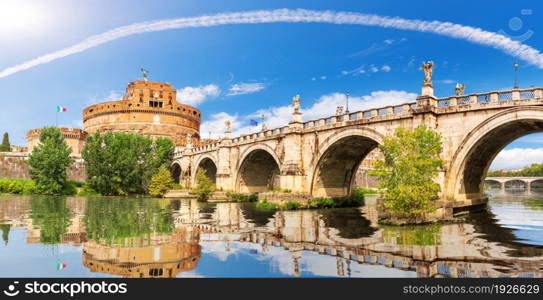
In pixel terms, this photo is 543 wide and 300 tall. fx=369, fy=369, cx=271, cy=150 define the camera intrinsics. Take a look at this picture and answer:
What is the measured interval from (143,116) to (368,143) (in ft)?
230

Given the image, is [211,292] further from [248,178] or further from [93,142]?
[93,142]

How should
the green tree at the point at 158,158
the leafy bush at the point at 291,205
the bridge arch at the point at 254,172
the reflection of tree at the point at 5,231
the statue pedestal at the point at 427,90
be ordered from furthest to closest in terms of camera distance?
the green tree at the point at 158,158 → the bridge arch at the point at 254,172 → the leafy bush at the point at 291,205 → the statue pedestal at the point at 427,90 → the reflection of tree at the point at 5,231

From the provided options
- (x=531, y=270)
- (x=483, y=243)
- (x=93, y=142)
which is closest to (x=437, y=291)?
(x=531, y=270)

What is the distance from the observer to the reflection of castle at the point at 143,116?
88875 millimetres

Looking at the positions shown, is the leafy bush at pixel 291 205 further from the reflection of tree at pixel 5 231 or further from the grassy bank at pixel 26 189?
the grassy bank at pixel 26 189

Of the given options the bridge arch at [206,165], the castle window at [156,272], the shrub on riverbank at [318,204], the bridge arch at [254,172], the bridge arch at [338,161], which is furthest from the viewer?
the bridge arch at [206,165]

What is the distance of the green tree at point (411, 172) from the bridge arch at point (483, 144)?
1947mm

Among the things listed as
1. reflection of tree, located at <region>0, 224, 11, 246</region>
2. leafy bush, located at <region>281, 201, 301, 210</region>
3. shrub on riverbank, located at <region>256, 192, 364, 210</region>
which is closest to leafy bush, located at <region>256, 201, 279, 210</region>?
shrub on riverbank, located at <region>256, 192, 364, 210</region>

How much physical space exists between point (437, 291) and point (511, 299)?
1.40m

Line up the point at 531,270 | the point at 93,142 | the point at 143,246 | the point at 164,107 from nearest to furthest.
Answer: the point at 531,270, the point at 143,246, the point at 93,142, the point at 164,107

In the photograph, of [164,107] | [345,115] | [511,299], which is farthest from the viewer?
[164,107]

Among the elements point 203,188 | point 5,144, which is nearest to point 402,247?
point 203,188

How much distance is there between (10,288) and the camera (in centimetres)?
792

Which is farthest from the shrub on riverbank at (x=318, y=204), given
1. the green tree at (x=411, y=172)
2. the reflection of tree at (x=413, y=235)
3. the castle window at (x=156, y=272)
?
the castle window at (x=156, y=272)
